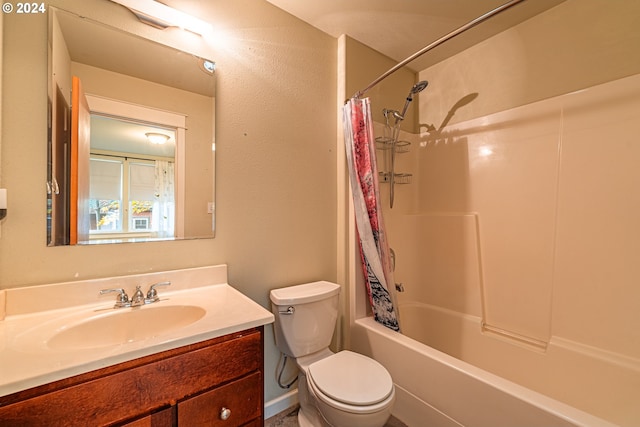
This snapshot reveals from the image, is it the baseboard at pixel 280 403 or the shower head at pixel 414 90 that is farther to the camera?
the shower head at pixel 414 90

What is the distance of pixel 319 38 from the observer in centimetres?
181

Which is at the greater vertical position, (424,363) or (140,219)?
(140,219)

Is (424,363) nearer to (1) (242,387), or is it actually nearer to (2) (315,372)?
(2) (315,372)

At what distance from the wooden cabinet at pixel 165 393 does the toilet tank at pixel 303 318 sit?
444 mm

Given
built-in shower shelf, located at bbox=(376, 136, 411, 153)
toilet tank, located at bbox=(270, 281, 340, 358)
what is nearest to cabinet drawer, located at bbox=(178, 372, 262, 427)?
toilet tank, located at bbox=(270, 281, 340, 358)

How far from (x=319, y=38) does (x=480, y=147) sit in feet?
4.58

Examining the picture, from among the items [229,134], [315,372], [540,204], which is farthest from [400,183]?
[315,372]

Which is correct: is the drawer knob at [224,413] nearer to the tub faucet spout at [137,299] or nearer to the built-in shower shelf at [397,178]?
Answer: the tub faucet spout at [137,299]

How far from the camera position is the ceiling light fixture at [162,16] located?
1.20m

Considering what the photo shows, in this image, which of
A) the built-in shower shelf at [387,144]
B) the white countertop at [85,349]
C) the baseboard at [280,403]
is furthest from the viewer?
the built-in shower shelf at [387,144]

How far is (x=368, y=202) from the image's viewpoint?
167cm

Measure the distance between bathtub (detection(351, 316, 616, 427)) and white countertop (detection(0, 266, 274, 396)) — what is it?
0.92 m

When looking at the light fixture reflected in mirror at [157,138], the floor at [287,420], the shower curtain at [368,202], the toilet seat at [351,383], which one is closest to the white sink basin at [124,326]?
the toilet seat at [351,383]

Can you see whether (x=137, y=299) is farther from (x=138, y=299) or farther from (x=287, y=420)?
(x=287, y=420)
